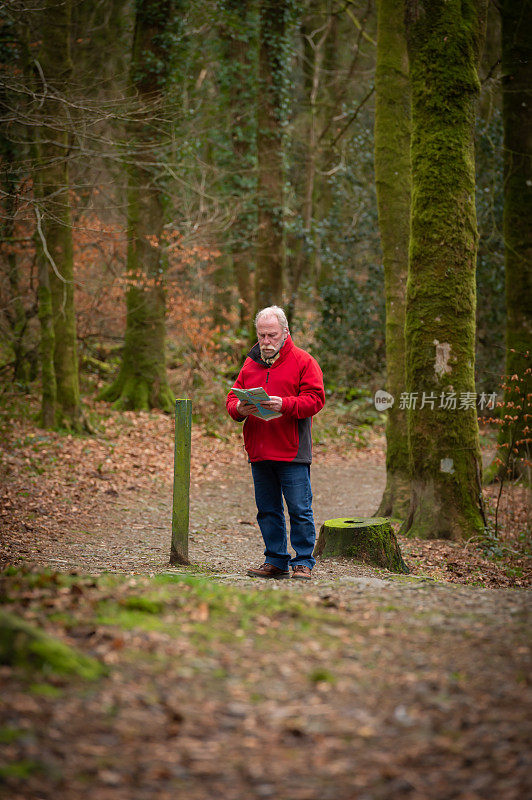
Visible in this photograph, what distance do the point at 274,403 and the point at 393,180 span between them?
216 inches

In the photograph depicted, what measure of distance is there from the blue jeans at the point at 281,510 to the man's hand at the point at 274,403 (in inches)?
20.3

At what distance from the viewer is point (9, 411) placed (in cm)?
1360

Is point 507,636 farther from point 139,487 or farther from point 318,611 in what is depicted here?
point 139,487

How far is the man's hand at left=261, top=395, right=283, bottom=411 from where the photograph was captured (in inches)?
214

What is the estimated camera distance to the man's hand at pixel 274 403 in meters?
5.44

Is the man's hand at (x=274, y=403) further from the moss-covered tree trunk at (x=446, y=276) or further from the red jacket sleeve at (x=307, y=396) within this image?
the moss-covered tree trunk at (x=446, y=276)

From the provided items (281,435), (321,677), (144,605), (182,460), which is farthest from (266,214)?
(321,677)

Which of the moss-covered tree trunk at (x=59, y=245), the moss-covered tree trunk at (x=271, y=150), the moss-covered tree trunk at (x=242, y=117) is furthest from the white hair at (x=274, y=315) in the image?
the moss-covered tree trunk at (x=242, y=117)

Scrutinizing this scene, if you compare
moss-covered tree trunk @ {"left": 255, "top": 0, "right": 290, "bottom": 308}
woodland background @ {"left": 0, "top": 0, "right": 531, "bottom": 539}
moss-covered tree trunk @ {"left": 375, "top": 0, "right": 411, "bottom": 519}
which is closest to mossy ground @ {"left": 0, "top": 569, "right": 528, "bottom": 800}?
woodland background @ {"left": 0, "top": 0, "right": 531, "bottom": 539}

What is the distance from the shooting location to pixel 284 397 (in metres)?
5.63

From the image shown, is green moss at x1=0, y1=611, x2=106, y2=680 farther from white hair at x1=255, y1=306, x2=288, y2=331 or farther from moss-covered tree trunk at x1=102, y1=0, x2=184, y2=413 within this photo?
moss-covered tree trunk at x1=102, y1=0, x2=184, y2=413

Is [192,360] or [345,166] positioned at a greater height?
[345,166]

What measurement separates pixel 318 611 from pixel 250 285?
16485 millimetres

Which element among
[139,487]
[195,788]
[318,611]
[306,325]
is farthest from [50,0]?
[195,788]
